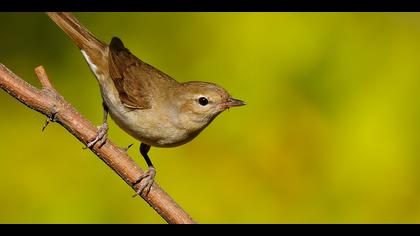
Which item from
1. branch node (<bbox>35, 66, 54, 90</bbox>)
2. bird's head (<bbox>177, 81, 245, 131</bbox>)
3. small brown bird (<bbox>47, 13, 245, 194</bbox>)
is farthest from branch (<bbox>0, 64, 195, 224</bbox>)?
bird's head (<bbox>177, 81, 245, 131</bbox>)

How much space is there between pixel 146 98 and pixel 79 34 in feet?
1.80

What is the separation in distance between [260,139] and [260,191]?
414 mm

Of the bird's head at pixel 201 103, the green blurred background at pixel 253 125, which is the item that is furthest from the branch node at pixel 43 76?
the green blurred background at pixel 253 125

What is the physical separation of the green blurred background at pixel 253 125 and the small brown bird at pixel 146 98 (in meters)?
0.91

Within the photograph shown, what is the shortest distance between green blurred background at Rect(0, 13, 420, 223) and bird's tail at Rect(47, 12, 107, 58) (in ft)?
3.17

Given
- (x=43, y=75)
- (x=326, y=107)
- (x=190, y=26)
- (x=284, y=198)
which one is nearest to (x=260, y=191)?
(x=284, y=198)

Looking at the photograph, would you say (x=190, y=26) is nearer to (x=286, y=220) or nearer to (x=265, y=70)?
(x=265, y=70)

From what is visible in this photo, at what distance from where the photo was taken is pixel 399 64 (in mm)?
5332

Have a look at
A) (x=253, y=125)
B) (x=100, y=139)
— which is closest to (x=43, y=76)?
(x=100, y=139)

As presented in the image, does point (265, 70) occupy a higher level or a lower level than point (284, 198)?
higher

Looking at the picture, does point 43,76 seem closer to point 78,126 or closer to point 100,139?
point 78,126

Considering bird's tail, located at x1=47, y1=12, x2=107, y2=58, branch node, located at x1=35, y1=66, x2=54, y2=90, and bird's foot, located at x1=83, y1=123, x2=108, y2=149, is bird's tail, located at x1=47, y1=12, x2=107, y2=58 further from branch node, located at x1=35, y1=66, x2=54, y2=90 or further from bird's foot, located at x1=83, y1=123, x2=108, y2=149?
bird's foot, located at x1=83, y1=123, x2=108, y2=149

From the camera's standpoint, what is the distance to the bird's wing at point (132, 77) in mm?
3743
